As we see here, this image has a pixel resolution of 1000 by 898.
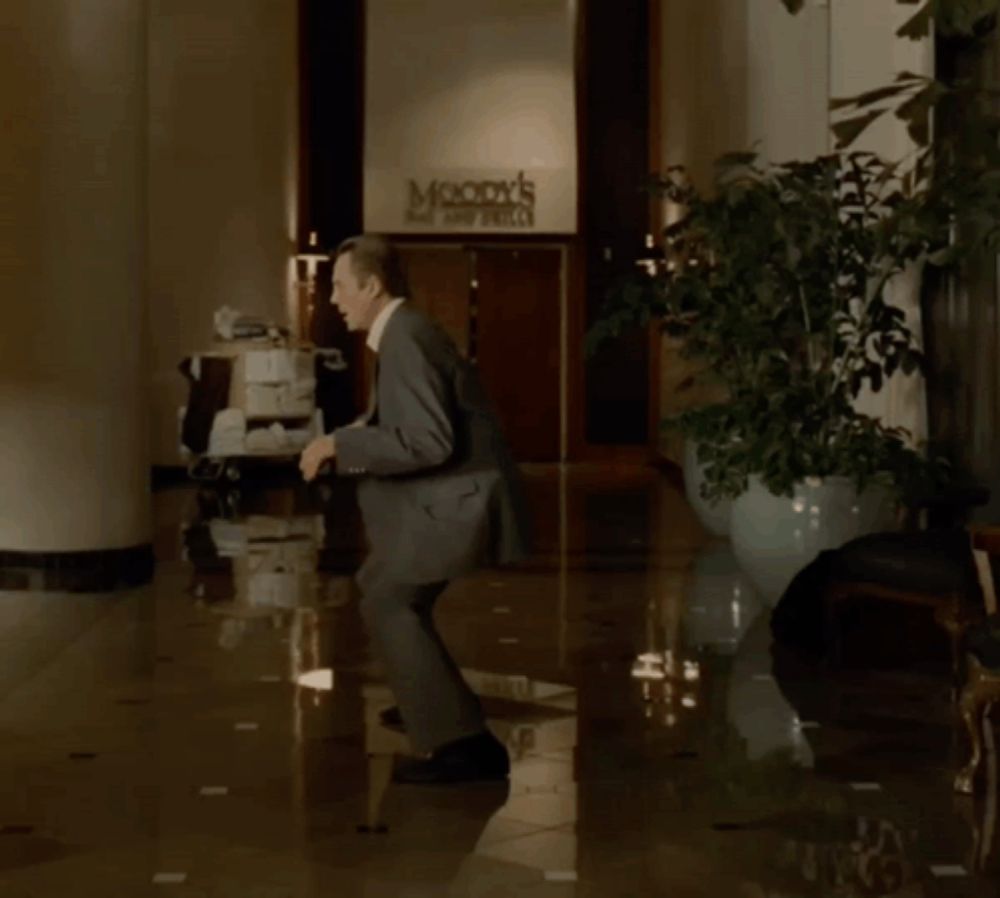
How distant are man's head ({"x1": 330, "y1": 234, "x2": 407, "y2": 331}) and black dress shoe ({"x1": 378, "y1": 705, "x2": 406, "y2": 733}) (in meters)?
1.65

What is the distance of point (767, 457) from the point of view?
32.0 ft

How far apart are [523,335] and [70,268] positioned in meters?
12.3

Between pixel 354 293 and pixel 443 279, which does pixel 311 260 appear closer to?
pixel 443 279

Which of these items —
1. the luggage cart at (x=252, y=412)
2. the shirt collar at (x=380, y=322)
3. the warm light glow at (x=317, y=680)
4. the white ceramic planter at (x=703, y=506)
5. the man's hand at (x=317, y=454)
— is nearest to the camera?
the man's hand at (x=317, y=454)

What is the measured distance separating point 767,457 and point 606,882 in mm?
4376

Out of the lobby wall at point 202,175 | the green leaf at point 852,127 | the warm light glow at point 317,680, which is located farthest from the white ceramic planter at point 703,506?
the green leaf at point 852,127

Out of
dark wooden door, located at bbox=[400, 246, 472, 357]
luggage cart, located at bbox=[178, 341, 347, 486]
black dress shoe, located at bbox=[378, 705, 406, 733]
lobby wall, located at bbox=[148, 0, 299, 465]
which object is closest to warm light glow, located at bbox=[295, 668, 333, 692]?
black dress shoe, located at bbox=[378, 705, 406, 733]

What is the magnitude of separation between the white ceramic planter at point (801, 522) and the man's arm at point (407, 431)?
3860 millimetres

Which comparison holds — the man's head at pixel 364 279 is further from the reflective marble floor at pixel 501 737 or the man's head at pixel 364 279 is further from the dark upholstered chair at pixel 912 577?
the dark upholstered chair at pixel 912 577

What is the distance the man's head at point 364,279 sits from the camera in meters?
6.54

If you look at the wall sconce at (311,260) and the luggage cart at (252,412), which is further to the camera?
the wall sconce at (311,260)

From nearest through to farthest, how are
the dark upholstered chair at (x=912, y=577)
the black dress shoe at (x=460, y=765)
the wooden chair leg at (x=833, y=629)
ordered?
the black dress shoe at (x=460, y=765)
the dark upholstered chair at (x=912, y=577)
the wooden chair leg at (x=833, y=629)

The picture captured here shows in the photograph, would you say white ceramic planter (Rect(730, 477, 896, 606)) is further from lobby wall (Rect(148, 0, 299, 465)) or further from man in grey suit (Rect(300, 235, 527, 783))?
lobby wall (Rect(148, 0, 299, 465))

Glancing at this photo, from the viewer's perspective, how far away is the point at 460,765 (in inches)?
263
